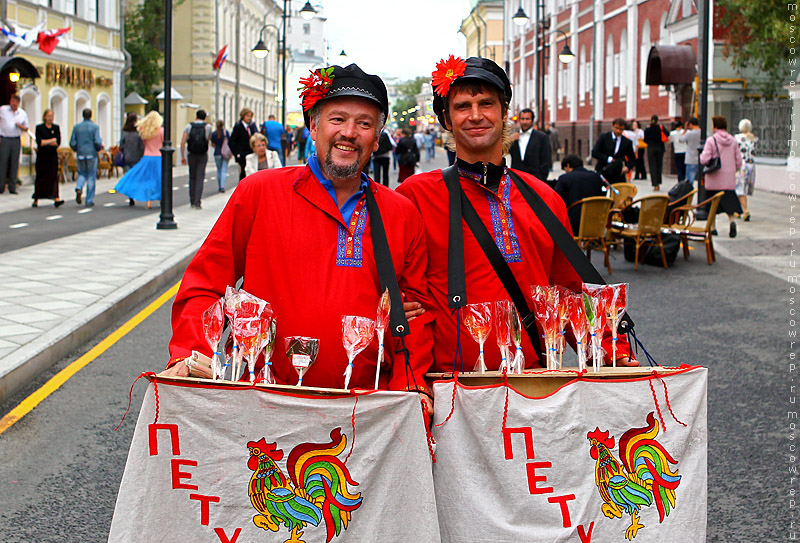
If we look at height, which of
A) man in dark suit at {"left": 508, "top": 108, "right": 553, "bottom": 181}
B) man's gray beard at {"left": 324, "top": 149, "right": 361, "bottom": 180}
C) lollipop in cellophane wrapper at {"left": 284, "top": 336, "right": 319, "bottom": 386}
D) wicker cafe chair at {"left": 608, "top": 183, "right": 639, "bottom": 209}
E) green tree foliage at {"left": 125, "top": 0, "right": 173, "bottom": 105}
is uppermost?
green tree foliage at {"left": 125, "top": 0, "right": 173, "bottom": 105}

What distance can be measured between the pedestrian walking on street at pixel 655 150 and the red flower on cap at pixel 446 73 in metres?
25.9

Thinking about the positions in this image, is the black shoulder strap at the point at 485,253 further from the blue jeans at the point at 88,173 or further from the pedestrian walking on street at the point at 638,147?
the pedestrian walking on street at the point at 638,147

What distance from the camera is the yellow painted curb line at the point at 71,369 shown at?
6.08 metres

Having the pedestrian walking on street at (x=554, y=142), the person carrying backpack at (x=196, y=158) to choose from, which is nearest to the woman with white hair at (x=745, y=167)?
the pedestrian walking on street at (x=554, y=142)

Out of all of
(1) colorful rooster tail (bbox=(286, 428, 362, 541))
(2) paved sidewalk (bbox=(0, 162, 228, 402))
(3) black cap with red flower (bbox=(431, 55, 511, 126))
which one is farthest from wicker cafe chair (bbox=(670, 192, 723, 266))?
(1) colorful rooster tail (bbox=(286, 428, 362, 541))

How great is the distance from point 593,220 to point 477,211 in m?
9.46

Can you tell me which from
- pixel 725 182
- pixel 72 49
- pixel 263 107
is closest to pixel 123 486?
pixel 725 182

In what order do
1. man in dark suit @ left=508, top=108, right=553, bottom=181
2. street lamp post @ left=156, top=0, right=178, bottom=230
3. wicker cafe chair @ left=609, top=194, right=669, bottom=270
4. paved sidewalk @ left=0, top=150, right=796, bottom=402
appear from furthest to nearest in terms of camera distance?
street lamp post @ left=156, top=0, right=178, bottom=230 < man in dark suit @ left=508, top=108, right=553, bottom=181 < wicker cafe chair @ left=609, top=194, right=669, bottom=270 < paved sidewalk @ left=0, top=150, right=796, bottom=402

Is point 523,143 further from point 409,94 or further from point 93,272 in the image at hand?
point 409,94

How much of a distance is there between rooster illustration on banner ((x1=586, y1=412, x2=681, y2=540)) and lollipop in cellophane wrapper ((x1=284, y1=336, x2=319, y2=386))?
2.92ft

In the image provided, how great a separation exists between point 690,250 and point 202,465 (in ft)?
44.7

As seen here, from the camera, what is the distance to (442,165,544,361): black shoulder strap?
340 cm

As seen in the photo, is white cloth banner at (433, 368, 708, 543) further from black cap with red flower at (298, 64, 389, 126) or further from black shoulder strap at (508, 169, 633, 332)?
black cap with red flower at (298, 64, 389, 126)

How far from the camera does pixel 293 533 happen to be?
2.86 meters
